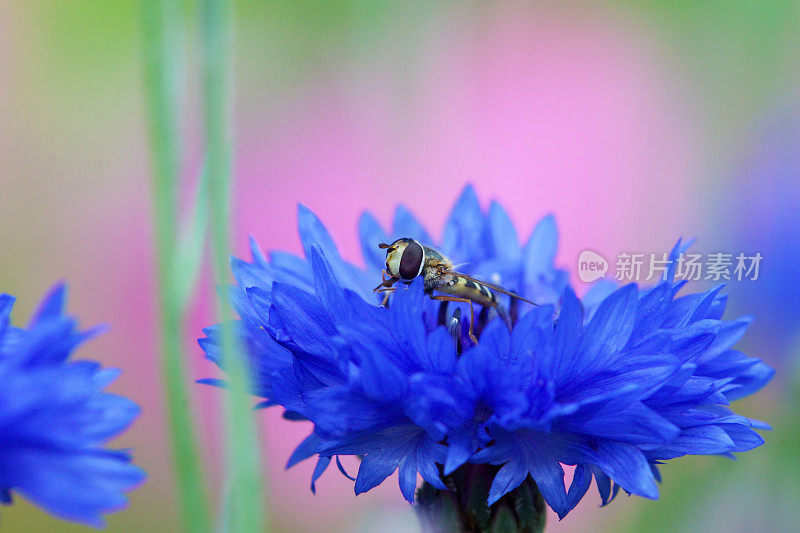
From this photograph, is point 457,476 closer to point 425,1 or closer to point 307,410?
point 307,410

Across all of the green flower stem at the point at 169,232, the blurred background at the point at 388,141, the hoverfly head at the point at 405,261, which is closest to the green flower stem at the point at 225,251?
the green flower stem at the point at 169,232

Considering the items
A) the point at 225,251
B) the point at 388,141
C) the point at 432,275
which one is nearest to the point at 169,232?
the point at 225,251

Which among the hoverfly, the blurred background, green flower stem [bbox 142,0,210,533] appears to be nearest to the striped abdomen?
the hoverfly

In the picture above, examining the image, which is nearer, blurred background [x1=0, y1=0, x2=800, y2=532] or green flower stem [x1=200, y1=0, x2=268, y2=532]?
green flower stem [x1=200, y1=0, x2=268, y2=532]

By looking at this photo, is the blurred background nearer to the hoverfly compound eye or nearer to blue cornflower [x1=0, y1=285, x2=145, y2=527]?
the hoverfly compound eye

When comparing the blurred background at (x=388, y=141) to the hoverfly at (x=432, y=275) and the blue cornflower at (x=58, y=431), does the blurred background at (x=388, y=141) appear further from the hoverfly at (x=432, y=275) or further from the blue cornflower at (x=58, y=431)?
the blue cornflower at (x=58, y=431)

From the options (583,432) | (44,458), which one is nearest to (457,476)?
(583,432)
